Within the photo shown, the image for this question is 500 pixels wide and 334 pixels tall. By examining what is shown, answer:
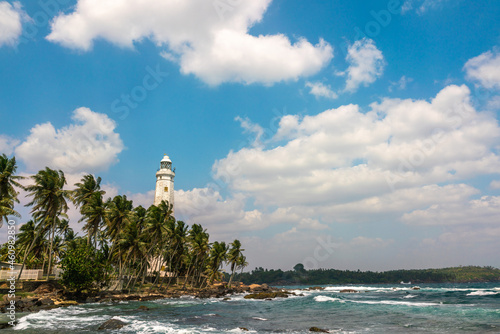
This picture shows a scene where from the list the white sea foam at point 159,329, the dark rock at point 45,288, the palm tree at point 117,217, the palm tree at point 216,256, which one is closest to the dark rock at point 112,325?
the white sea foam at point 159,329

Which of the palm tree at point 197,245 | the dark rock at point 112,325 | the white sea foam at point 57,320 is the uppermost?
the palm tree at point 197,245

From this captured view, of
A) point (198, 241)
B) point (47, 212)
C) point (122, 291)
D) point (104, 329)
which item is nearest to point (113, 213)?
point (47, 212)

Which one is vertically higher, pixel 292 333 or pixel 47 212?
pixel 47 212

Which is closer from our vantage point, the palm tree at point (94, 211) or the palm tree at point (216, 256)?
the palm tree at point (94, 211)

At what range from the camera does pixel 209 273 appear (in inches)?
3236

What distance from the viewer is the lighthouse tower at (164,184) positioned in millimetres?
78750

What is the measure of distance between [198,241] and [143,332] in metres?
44.8

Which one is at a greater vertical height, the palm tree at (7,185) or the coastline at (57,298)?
the palm tree at (7,185)

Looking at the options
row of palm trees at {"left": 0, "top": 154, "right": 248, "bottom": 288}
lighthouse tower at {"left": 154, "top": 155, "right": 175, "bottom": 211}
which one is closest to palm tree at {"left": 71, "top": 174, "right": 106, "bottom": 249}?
row of palm trees at {"left": 0, "top": 154, "right": 248, "bottom": 288}

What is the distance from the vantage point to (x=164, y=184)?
7962cm

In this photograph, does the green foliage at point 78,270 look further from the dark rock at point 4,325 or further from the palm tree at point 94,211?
the dark rock at point 4,325

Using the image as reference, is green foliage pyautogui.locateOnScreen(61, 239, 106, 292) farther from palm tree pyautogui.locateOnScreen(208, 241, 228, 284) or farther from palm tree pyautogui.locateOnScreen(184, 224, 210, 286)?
palm tree pyautogui.locateOnScreen(208, 241, 228, 284)

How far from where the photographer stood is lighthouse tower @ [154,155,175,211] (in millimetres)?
78750

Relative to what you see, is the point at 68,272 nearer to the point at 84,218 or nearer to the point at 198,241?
the point at 84,218
